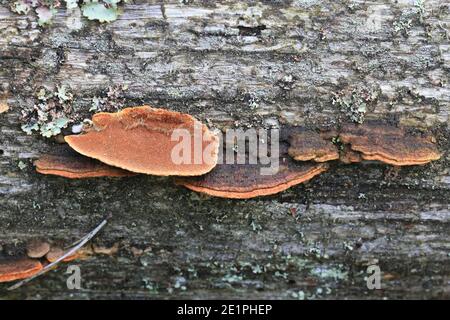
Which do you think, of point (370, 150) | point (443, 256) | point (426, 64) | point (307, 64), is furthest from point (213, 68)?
point (443, 256)

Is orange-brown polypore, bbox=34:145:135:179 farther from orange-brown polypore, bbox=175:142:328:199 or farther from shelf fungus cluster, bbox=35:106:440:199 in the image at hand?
orange-brown polypore, bbox=175:142:328:199

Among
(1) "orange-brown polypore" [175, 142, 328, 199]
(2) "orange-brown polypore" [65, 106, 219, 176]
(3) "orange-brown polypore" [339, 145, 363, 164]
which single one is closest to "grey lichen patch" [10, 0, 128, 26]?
Answer: (2) "orange-brown polypore" [65, 106, 219, 176]

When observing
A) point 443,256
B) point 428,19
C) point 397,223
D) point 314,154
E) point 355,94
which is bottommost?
point 443,256

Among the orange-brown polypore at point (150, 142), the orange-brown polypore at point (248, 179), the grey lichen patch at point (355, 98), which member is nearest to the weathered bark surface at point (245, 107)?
the grey lichen patch at point (355, 98)

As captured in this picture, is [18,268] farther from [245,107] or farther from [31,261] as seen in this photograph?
[245,107]

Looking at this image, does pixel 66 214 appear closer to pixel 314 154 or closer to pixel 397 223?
pixel 314 154

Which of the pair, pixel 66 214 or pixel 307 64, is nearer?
pixel 307 64
